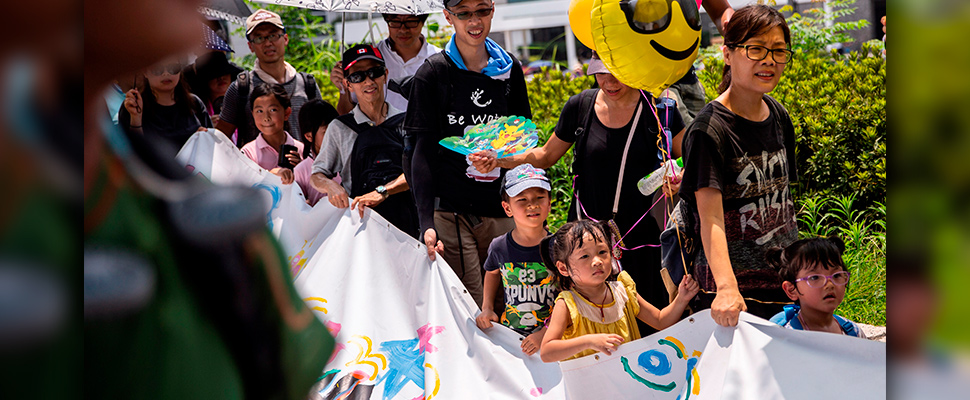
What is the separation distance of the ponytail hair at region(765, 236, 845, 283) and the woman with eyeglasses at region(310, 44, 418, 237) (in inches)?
91.6

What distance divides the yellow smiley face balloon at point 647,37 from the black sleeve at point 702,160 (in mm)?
473

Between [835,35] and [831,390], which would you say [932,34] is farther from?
[835,35]

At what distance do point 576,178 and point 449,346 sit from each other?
98cm

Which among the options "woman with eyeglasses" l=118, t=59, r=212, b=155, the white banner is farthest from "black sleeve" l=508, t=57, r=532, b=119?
"woman with eyeglasses" l=118, t=59, r=212, b=155

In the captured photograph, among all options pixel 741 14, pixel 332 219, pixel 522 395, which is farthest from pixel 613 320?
pixel 332 219

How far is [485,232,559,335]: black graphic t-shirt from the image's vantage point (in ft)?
12.1

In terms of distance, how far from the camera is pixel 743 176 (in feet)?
9.65

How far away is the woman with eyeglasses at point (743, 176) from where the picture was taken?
2865 millimetres

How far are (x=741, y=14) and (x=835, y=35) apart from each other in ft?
17.1

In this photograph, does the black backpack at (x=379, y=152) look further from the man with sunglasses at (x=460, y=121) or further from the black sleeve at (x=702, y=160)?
the black sleeve at (x=702, y=160)

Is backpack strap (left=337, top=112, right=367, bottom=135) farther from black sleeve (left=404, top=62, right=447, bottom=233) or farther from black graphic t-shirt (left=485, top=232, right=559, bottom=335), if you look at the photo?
black graphic t-shirt (left=485, top=232, right=559, bottom=335)

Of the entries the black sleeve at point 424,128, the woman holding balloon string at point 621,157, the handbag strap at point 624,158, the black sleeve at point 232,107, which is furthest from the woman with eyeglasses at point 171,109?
the handbag strap at point 624,158

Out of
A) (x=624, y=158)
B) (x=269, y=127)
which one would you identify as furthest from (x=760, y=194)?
(x=269, y=127)

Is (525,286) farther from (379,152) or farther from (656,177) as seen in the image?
(379,152)
